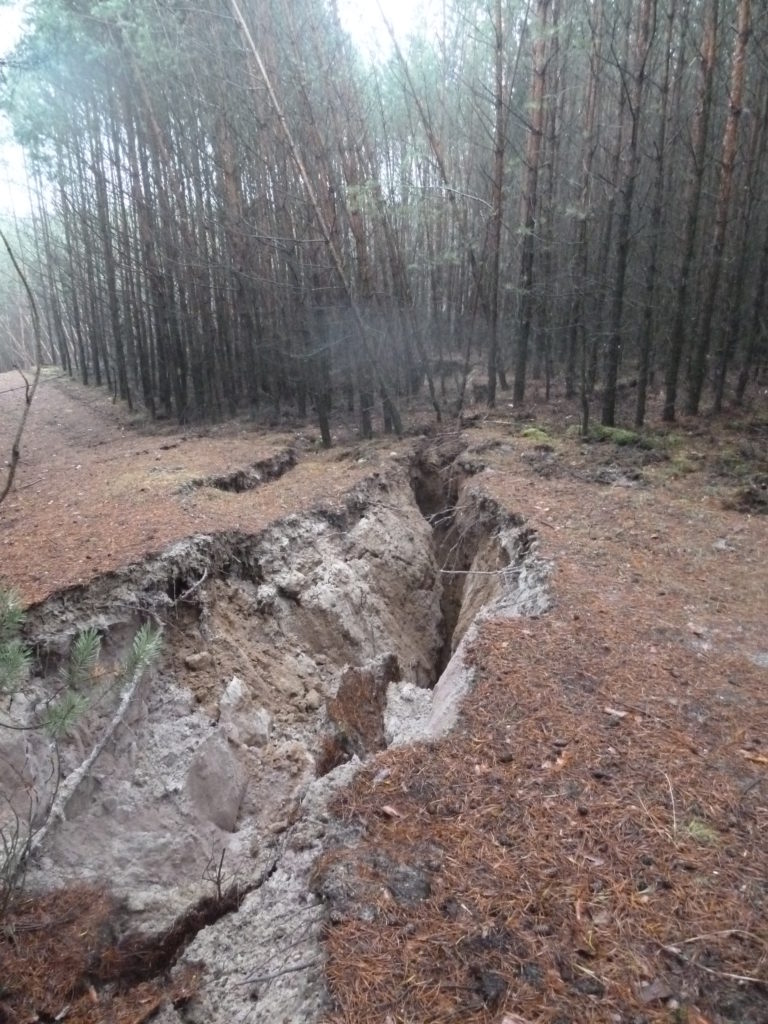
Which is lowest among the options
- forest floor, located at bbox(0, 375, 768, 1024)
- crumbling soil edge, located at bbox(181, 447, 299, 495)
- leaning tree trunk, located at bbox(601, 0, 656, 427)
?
forest floor, located at bbox(0, 375, 768, 1024)

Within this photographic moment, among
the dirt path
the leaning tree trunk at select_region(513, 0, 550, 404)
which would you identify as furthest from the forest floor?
the leaning tree trunk at select_region(513, 0, 550, 404)

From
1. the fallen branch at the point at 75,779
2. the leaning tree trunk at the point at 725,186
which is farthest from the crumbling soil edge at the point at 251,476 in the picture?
the leaning tree trunk at the point at 725,186

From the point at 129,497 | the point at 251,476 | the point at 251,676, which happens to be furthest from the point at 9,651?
the point at 251,476

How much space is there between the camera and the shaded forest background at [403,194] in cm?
971

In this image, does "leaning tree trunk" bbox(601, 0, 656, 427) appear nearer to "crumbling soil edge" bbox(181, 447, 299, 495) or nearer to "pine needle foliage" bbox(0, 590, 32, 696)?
"crumbling soil edge" bbox(181, 447, 299, 495)

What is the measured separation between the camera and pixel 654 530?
244 inches

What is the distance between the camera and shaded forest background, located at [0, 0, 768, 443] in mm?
9711

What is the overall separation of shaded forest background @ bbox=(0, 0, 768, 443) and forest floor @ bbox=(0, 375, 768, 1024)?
4.78 meters

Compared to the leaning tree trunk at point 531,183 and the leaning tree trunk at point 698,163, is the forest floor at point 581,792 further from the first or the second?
the leaning tree trunk at point 531,183

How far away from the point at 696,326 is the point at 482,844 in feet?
39.4

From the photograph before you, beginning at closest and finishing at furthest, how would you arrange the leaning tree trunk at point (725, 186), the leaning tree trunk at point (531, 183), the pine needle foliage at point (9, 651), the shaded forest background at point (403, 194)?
the pine needle foliage at point (9, 651), the leaning tree trunk at point (725, 186), the shaded forest background at point (403, 194), the leaning tree trunk at point (531, 183)

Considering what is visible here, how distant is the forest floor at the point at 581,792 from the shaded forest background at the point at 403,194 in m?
4.78

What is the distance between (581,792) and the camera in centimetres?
275

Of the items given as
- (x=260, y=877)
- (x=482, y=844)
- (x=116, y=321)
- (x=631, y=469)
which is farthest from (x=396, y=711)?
(x=116, y=321)
